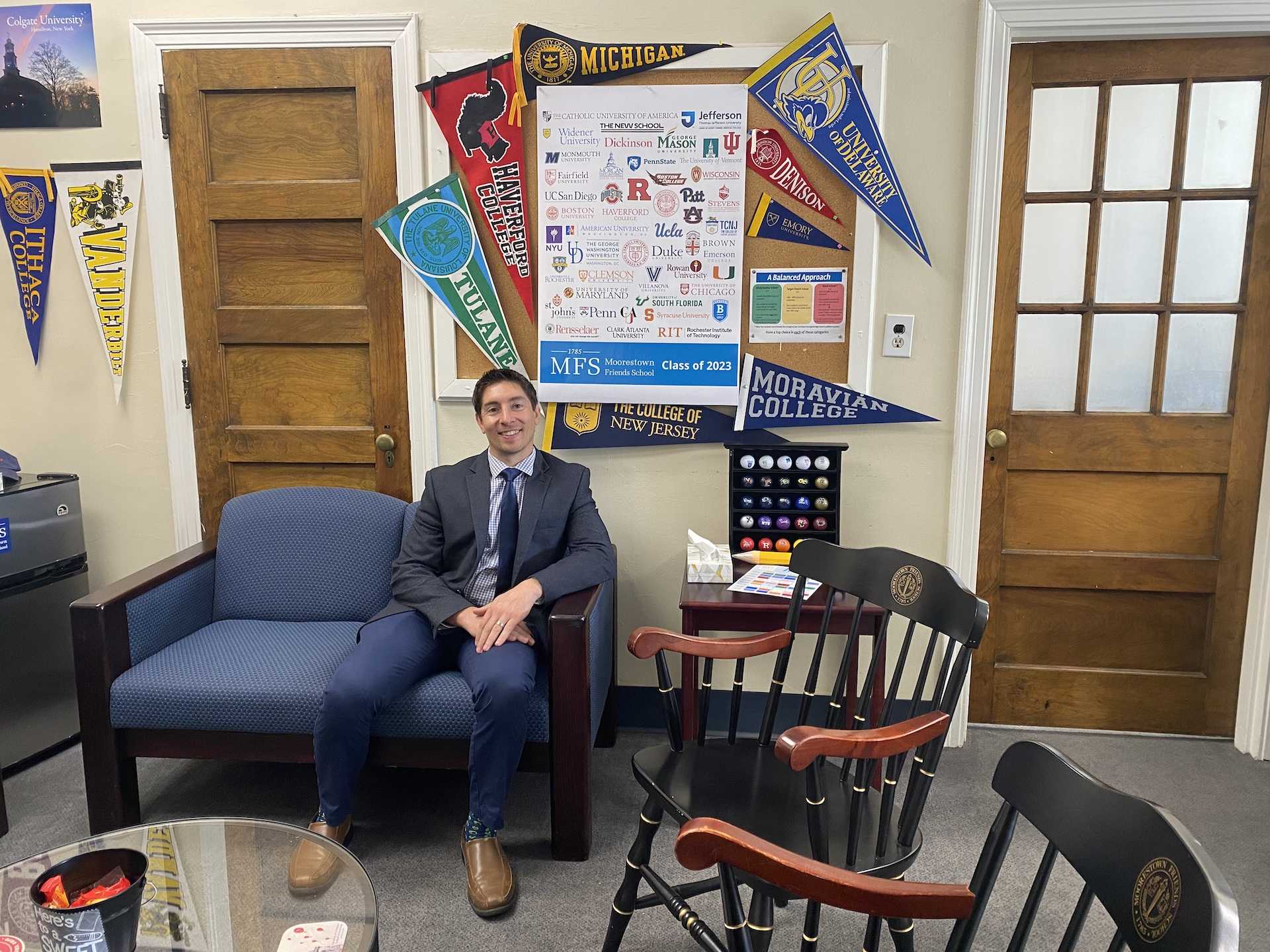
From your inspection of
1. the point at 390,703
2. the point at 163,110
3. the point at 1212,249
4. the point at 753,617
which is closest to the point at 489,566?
the point at 390,703

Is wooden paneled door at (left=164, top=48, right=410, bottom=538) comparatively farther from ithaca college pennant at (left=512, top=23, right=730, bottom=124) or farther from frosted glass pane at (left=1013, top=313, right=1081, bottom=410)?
frosted glass pane at (left=1013, top=313, right=1081, bottom=410)

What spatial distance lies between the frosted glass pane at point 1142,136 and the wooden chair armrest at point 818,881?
7.59 ft

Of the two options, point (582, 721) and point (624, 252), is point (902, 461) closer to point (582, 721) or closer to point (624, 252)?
point (624, 252)

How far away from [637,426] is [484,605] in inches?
29.6

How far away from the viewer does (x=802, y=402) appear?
2.73 meters

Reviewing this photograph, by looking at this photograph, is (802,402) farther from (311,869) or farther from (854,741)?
(311,869)

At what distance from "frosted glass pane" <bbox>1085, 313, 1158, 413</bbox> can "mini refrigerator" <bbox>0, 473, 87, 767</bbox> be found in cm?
307

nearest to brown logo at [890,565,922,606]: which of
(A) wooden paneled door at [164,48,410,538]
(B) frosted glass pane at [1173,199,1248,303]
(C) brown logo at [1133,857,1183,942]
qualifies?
(C) brown logo at [1133,857,1183,942]

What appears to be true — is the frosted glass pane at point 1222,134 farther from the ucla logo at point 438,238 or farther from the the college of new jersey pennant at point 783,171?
the ucla logo at point 438,238

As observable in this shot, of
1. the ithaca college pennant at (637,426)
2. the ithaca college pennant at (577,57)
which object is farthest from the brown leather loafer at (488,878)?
the ithaca college pennant at (577,57)

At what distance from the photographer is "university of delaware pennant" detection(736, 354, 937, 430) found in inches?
107

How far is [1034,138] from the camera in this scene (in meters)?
2.66

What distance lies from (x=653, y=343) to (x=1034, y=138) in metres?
1.28

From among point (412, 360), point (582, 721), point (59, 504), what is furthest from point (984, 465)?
point (59, 504)
